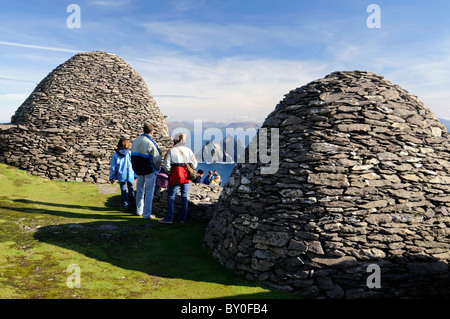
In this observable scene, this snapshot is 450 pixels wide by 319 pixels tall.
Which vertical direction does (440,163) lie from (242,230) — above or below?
above

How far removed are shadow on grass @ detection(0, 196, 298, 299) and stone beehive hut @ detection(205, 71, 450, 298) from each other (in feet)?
1.28

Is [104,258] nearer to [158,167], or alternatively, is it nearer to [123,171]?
[158,167]

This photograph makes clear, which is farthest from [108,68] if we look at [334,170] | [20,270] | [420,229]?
[420,229]

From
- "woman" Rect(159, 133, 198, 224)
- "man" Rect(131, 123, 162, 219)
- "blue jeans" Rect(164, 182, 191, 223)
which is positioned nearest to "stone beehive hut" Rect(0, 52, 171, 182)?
"man" Rect(131, 123, 162, 219)

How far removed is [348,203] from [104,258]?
4.46 metres

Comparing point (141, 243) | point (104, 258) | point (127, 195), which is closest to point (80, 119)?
point (127, 195)

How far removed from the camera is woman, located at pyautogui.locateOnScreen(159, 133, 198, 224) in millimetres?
7590

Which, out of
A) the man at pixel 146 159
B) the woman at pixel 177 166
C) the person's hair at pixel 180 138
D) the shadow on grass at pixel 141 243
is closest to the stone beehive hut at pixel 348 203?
the shadow on grass at pixel 141 243

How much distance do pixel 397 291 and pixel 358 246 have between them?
Answer: 3.13 feet

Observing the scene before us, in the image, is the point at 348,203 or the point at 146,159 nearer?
the point at 348,203

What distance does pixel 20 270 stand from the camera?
5.01 meters

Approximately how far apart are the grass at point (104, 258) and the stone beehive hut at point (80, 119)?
5.95 m

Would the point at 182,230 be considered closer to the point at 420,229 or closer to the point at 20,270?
the point at 20,270

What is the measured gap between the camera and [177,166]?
7609 millimetres
